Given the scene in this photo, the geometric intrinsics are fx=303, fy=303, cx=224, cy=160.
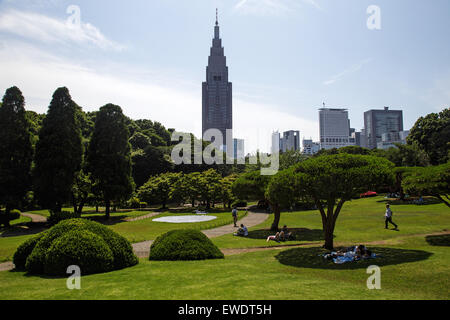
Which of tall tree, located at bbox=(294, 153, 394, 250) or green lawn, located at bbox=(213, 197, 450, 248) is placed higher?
tall tree, located at bbox=(294, 153, 394, 250)

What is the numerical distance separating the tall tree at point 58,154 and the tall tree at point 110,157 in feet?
10.0

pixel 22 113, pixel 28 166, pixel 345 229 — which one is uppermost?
pixel 22 113

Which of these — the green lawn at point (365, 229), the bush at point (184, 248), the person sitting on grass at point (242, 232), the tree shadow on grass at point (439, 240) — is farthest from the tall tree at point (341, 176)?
the person sitting on grass at point (242, 232)

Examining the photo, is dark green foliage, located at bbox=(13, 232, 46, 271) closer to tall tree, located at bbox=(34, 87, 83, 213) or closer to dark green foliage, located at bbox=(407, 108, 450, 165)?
tall tree, located at bbox=(34, 87, 83, 213)

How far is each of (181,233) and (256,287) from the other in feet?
23.8

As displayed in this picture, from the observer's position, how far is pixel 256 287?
796 centimetres

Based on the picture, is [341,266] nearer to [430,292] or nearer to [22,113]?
[430,292]

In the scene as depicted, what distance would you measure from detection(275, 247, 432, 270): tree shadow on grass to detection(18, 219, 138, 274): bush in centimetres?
675

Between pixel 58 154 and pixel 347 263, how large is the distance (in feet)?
102

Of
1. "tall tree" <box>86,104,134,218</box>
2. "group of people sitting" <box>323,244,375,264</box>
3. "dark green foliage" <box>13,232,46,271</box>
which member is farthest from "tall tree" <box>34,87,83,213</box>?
"group of people sitting" <box>323,244,375,264</box>

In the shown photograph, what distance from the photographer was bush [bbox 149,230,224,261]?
44.6ft

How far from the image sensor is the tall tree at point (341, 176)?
1343 centimetres
